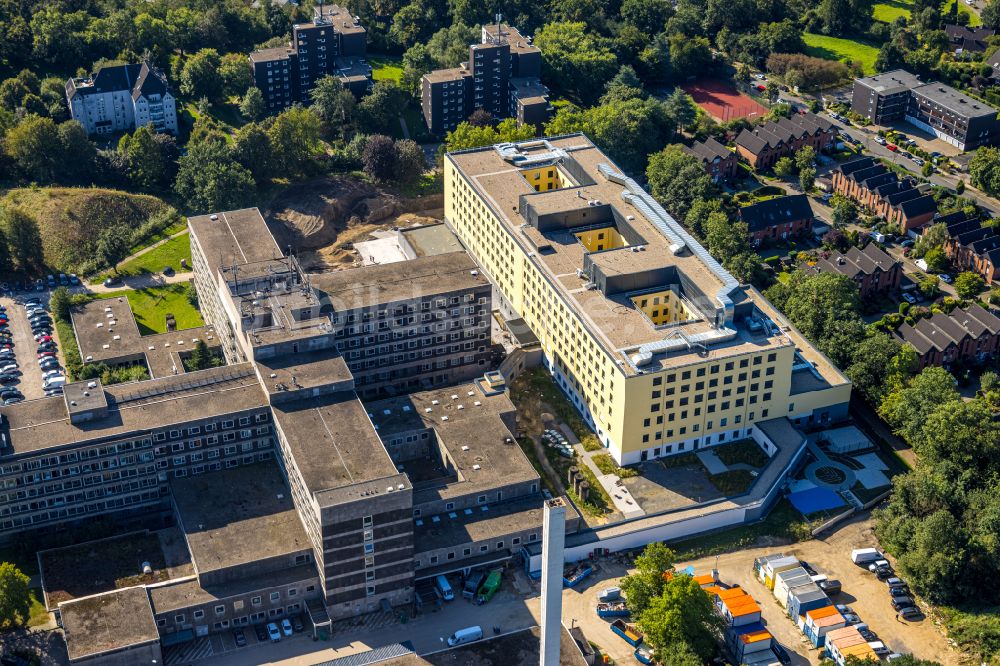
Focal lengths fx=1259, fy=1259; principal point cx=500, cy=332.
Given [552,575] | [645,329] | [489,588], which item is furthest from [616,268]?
[552,575]

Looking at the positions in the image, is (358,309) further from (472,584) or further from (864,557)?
(864,557)

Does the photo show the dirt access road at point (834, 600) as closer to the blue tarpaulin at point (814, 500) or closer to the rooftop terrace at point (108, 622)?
the blue tarpaulin at point (814, 500)

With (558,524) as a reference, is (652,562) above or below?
below

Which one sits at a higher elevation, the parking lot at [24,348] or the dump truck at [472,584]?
the parking lot at [24,348]

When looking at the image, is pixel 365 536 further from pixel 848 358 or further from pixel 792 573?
pixel 848 358

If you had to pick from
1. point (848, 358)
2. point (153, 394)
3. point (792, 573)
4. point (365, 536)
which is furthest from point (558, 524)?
point (848, 358)

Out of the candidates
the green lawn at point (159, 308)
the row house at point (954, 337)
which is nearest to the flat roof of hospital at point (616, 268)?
the row house at point (954, 337)
